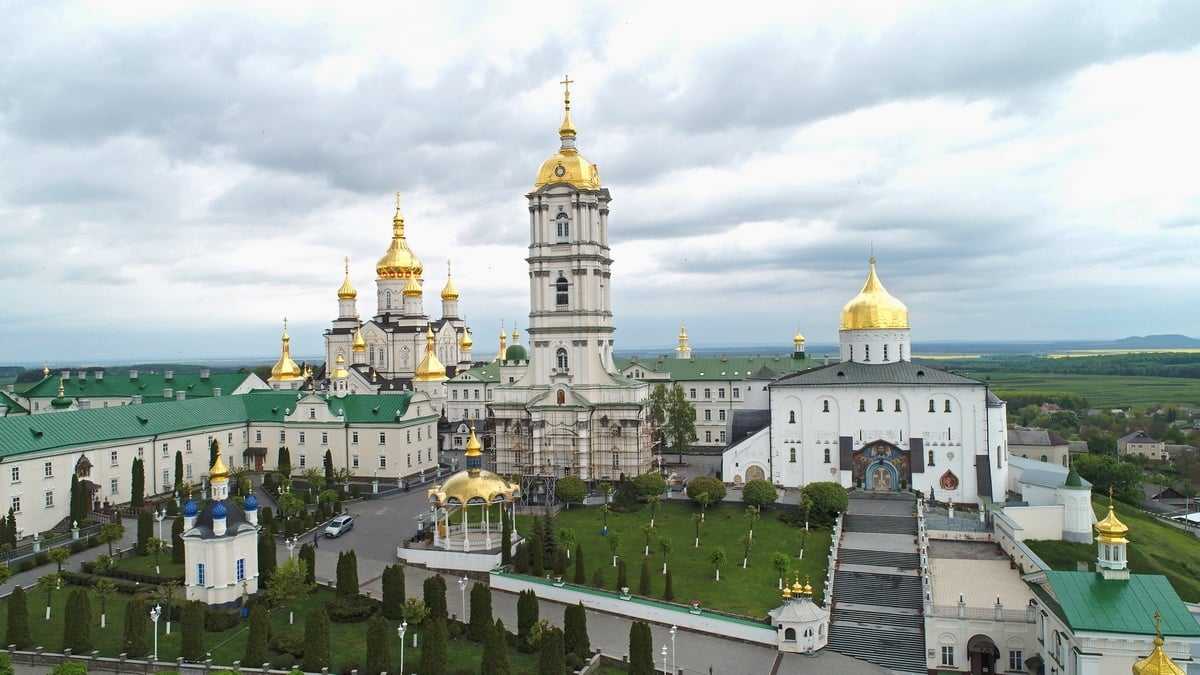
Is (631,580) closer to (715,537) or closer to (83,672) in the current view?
(715,537)

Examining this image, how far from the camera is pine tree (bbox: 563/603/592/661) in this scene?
24.2 m

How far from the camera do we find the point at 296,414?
50781 mm

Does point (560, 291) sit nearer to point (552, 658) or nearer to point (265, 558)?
point (265, 558)

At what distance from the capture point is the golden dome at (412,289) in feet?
235

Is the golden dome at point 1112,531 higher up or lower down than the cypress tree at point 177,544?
higher up

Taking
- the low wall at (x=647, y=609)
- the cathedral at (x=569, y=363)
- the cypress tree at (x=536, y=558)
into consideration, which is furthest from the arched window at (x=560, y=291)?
the low wall at (x=647, y=609)

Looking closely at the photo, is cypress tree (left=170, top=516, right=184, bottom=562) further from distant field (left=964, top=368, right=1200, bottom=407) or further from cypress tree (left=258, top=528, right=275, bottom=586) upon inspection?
distant field (left=964, top=368, right=1200, bottom=407)

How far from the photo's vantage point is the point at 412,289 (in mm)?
71438

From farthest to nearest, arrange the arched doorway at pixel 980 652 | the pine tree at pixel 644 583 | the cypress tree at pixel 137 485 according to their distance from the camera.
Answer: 1. the cypress tree at pixel 137 485
2. the pine tree at pixel 644 583
3. the arched doorway at pixel 980 652

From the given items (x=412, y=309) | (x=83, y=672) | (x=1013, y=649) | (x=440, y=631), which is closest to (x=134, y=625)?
(x=83, y=672)

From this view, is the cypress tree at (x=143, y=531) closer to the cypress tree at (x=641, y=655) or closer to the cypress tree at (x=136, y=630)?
the cypress tree at (x=136, y=630)

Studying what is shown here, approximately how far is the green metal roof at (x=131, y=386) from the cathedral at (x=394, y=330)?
34.8 feet

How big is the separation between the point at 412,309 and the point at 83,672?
176 ft

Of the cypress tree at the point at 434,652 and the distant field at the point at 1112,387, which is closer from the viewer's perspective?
the cypress tree at the point at 434,652
